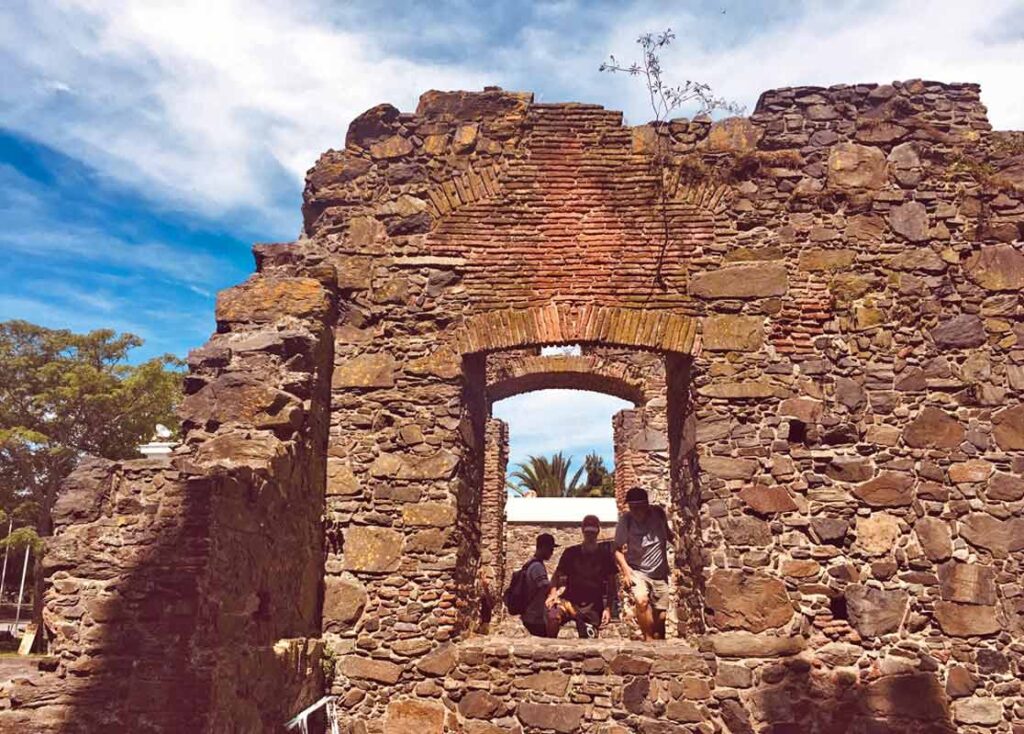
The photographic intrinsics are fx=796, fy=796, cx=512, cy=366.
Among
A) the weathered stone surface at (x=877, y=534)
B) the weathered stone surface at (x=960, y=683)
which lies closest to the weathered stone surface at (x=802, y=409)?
the weathered stone surface at (x=877, y=534)

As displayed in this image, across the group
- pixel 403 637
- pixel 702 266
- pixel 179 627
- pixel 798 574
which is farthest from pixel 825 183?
pixel 179 627

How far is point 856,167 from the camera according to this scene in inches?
235

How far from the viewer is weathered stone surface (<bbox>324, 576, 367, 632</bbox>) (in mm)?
5508

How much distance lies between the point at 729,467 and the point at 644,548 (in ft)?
3.98

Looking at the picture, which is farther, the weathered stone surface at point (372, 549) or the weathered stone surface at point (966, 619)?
the weathered stone surface at point (372, 549)

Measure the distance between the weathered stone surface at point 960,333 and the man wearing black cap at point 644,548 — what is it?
2399 mm

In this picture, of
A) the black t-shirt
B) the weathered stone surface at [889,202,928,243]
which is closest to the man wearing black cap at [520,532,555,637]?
the black t-shirt

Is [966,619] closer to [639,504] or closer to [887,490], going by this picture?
[887,490]

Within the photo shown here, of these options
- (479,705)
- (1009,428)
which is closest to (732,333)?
(1009,428)

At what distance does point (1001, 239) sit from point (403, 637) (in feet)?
16.8

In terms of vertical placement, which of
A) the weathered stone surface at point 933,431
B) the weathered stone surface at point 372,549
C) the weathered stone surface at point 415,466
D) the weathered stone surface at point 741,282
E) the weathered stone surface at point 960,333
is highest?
the weathered stone surface at point 741,282

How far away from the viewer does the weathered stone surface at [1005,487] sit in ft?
17.5

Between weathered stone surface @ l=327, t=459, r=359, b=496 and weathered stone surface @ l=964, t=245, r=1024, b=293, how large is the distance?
15.4 feet

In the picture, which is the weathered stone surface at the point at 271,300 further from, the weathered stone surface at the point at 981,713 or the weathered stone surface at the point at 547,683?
the weathered stone surface at the point at 981,713
